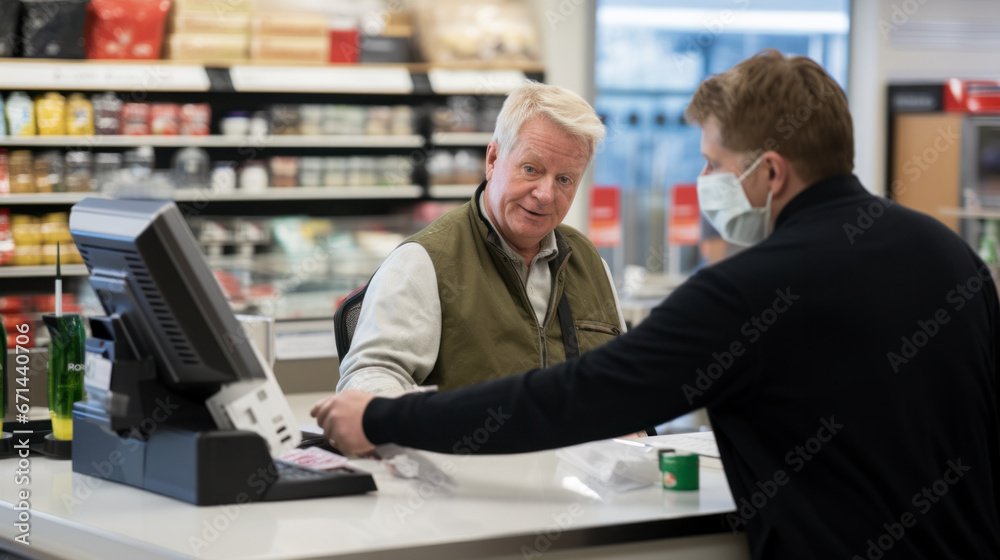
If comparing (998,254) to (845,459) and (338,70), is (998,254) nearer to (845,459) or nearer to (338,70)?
(338,70)

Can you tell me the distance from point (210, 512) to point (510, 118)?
126cm

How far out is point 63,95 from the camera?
5.75m

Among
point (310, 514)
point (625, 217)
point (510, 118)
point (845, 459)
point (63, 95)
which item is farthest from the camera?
point (625, 217)

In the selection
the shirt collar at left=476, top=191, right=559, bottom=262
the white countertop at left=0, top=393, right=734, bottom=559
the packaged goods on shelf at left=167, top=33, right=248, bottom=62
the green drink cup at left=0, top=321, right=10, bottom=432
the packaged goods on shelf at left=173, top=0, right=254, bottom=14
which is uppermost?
the packaged goods on shelf at left=173, top=0, right=254, bottom=14

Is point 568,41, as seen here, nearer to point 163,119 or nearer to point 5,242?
point 163,119

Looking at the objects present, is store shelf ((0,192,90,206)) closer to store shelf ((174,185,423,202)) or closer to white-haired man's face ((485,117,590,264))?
store shelf ((174,185,423,202))

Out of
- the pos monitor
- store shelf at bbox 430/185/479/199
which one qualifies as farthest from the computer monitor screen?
store shelf at bbox 430/185/479/199

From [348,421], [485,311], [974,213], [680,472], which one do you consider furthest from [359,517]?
[974,213]

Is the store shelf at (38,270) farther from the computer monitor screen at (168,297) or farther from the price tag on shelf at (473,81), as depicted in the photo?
the computer monitor screen at (168,297)

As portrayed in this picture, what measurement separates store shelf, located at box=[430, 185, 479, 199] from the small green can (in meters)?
4.55

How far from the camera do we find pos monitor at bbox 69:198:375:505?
1.74 metres

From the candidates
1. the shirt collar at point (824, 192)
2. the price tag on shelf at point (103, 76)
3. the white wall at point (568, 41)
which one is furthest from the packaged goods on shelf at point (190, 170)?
the shirt collar at point (824, 192)

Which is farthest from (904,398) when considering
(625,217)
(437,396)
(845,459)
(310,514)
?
(625,217)

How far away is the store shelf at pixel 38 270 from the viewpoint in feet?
17.9
